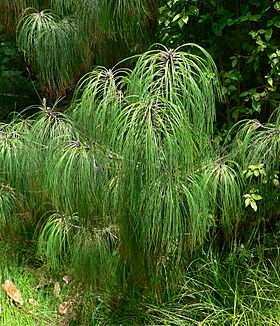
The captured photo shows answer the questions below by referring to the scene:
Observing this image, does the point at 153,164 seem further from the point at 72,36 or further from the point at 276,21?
the point at 72,36

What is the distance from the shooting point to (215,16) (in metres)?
1.98

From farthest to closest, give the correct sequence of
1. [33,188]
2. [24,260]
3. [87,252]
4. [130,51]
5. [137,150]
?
1. [24,260]
2. [130,51]
3. [33,188]
4. [87,252]
5. [137,150]

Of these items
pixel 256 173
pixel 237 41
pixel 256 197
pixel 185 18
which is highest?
pixel 185 18

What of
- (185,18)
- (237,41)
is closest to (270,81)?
(237,41)

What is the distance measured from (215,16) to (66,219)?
2.86ft

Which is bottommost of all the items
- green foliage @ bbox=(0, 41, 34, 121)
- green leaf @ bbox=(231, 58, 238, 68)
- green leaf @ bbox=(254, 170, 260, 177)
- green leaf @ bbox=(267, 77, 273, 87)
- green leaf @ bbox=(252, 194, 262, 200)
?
green leaf @ bbox=(252, 194, 262, 200)

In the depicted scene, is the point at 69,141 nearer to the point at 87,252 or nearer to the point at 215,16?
the point at 87,252

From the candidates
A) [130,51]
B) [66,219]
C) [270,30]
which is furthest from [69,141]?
[270,30]

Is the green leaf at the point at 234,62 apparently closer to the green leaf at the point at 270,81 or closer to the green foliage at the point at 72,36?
the green leaf at the point at 270,81

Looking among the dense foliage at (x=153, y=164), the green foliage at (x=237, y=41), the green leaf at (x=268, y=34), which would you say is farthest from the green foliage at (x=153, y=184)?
the green leaf at (x=268, y=34)

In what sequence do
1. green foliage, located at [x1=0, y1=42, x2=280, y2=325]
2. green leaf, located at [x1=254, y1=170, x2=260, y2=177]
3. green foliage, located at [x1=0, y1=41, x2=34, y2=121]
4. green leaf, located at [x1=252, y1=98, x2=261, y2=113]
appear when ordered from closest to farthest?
1. green foliage, located at [x1=0, y1=42, x2=280, y2=325]
2. green leaf, located at [x1=254, y1=170, x2=260, y2=177]
3. green leaf, located at [x1=252, y1=98, x2=261, y2=113]
4. green foliage, located at [x1=0, y1=41, x2=34, y2=121]

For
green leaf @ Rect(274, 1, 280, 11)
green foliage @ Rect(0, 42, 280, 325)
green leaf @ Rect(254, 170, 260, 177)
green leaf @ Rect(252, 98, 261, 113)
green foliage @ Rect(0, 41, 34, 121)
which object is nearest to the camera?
green foliage @ Rect(0, 42, 280, 325)

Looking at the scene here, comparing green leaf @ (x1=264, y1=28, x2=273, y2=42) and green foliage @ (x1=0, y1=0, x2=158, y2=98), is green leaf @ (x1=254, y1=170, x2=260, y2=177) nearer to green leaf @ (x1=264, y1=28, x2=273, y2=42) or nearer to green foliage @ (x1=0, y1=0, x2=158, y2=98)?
green leaf @ (x1=264, y1=28, x2=273, y2=42)

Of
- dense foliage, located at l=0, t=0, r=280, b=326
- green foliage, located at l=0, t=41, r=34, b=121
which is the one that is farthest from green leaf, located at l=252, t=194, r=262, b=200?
green foliage, located at l=0, t=41, r=34, b=121
